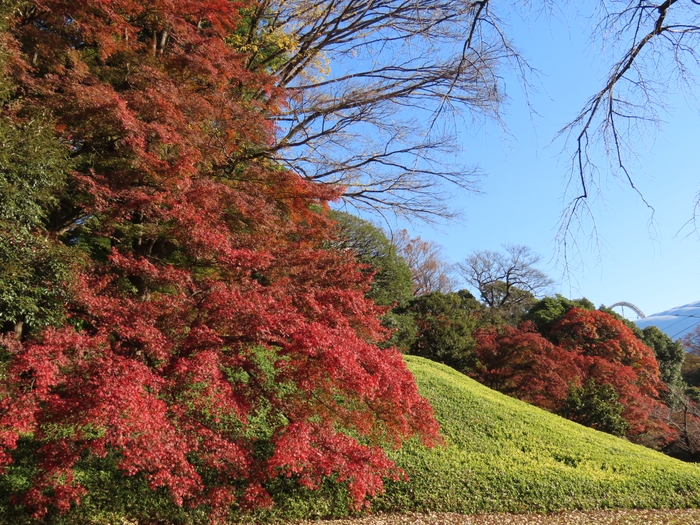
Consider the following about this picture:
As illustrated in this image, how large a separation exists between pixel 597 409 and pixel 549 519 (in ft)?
29.7

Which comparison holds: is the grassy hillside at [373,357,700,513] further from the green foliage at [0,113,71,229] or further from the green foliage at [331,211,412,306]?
Answer: the green foliage at [331,211,412,306]

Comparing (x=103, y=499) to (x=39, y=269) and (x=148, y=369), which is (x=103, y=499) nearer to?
(x=148, y=369)

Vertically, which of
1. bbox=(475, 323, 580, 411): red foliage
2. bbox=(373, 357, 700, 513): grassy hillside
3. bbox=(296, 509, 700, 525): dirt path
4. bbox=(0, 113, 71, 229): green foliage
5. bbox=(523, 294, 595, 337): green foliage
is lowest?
bbox=(296, 509, 700, 525): dirt path

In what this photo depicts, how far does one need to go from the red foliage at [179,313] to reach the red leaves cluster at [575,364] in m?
11.4

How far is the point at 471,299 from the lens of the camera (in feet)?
74.2

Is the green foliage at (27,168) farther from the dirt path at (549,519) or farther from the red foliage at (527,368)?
the red foliage at (527,368)

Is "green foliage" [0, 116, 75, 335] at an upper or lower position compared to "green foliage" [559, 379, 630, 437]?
upper

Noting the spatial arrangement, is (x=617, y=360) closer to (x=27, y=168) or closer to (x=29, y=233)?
(x=29, y=233)

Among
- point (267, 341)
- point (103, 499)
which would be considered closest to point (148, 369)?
point (267, 341)

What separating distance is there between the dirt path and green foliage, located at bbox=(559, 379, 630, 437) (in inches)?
269

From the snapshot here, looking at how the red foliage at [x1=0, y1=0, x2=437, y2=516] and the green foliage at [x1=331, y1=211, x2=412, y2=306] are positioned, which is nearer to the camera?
the red foliage at [x1=0, y1=0, x2=437, y2=516]

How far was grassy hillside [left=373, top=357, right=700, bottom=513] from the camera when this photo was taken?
643 cm

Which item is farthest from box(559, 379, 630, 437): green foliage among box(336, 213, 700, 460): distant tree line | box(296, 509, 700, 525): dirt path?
box(296, 509, 700, 525): dirt path

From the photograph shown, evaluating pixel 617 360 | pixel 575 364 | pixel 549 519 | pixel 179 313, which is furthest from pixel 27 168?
pixel 617 360
